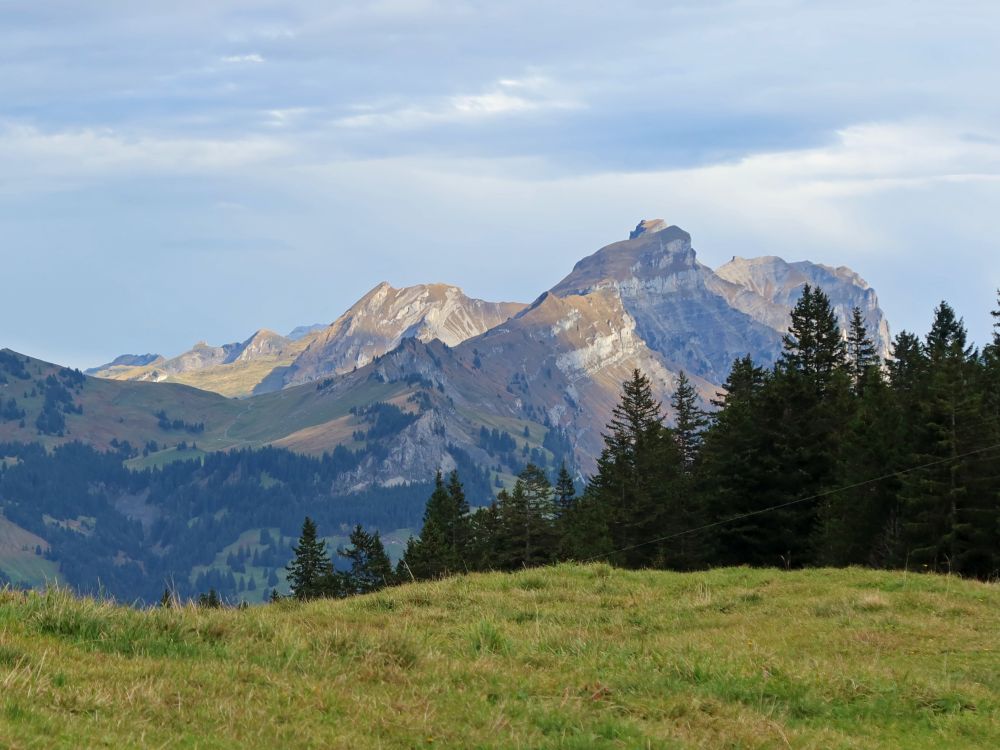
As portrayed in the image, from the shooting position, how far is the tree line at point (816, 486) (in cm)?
5109

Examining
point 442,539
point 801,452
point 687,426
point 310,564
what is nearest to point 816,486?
point 801,452

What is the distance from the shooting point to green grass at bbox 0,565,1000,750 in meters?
10.4

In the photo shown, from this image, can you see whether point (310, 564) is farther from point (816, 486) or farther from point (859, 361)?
point (859, 361)

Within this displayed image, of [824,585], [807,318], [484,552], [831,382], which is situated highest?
[807,318]

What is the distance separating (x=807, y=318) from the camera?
81938 mm

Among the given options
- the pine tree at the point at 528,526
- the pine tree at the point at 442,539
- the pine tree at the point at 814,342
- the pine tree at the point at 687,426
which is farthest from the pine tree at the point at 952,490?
the pine tree at the point at 687,426

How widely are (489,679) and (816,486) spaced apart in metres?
50.7

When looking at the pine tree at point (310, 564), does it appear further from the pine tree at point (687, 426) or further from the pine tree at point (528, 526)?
the pine tree at point (687, 426)

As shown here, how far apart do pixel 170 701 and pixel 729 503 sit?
166 feet

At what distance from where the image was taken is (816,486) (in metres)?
60.5

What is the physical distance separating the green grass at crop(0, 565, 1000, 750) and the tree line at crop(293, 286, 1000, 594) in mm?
18349

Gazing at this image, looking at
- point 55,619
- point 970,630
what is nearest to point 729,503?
point 970,630

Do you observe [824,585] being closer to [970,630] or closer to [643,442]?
[970,630]

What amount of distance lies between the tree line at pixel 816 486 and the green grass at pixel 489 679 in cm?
→ 1835
